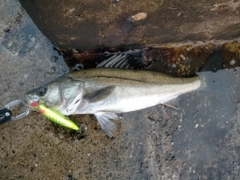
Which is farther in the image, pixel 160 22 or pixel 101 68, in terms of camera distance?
pixel 101 68

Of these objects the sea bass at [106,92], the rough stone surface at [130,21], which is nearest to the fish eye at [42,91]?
the sea bass at [106,92]

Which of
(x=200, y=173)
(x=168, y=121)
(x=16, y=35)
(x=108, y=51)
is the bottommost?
(x=200, y=173)

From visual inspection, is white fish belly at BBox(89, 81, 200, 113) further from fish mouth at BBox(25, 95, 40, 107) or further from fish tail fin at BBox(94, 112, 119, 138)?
fish mouth at BBox(25, 95, 40, 107)

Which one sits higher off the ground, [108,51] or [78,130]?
[108,51]

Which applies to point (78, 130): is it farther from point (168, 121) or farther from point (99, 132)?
point (168, 121)

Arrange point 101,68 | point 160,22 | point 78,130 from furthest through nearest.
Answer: point 78,130
point 101,68
point 160,22

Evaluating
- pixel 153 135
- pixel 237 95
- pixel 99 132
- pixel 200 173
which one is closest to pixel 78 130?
pixel 99 132
